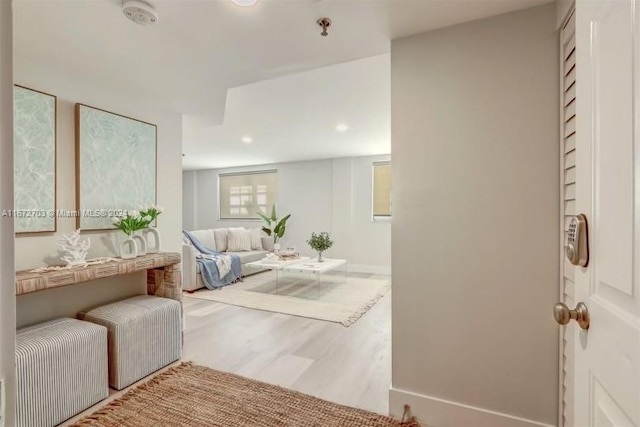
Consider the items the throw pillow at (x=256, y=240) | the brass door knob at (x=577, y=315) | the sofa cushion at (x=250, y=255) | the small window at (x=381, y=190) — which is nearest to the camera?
the brass door knob at (x=577, y=315)

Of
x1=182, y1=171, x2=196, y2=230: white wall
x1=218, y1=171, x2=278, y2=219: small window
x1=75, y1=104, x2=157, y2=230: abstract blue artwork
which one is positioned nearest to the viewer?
x1=75, y1=104, x2=157, y2=230: abstract blue artwork

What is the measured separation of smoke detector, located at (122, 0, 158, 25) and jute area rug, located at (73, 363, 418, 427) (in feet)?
6.87

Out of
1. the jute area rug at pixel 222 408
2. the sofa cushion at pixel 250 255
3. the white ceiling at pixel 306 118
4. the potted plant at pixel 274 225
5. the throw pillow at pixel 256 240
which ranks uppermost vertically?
the white ceiling at pixel 306 118

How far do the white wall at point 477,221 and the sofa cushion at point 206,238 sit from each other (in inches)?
175

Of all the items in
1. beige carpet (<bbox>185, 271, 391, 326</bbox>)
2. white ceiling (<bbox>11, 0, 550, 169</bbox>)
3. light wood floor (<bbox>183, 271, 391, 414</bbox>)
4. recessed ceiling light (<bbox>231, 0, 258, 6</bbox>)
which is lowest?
light wood floor (<bbox>183, 271, 391, 414</bbox>)

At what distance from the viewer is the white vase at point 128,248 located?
239cm

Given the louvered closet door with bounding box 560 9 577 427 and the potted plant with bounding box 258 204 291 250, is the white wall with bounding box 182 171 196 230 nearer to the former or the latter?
the potted plant with bounding box 258 204 291 250

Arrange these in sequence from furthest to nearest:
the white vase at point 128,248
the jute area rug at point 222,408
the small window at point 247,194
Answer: the small window at point 247,194 → the white vase at point 128,248 → the jute area rug at point 222,408

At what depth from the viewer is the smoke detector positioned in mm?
1419

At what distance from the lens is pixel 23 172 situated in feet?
6.25

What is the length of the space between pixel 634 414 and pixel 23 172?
2810 mm

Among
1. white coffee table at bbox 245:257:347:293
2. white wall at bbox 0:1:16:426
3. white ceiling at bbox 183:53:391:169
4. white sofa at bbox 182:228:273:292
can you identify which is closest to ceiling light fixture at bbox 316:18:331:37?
white ceiling at bbox 183:53:391:169

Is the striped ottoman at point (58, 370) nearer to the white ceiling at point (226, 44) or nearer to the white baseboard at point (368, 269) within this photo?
the white ceiling at point (226, 44)

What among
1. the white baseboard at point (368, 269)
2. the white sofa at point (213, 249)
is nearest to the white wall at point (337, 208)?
the white baseboard at point (368, 269)
